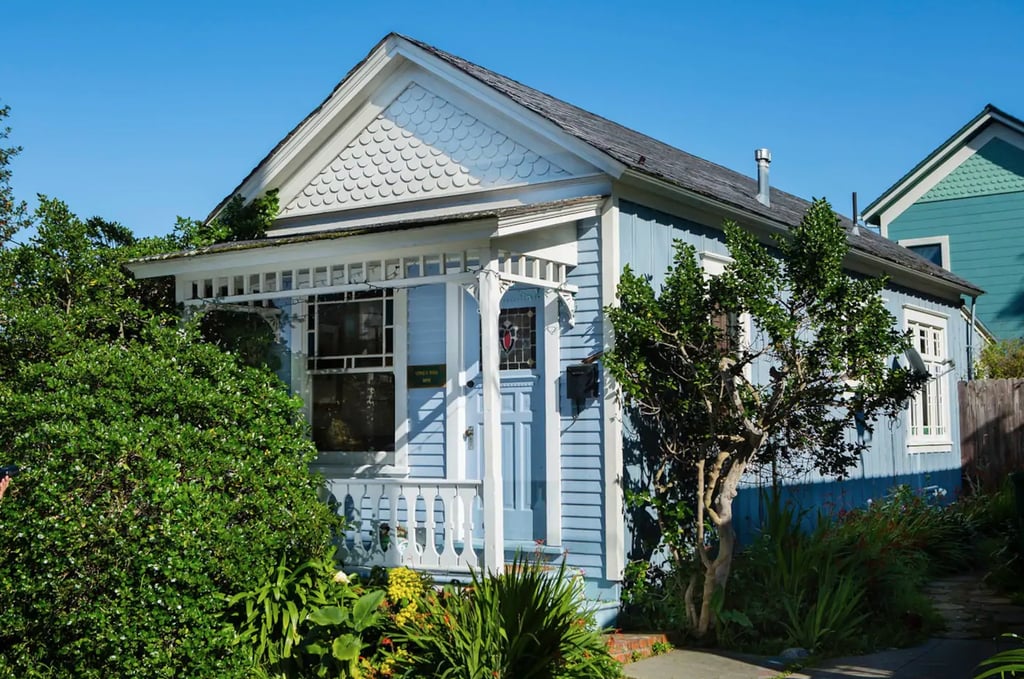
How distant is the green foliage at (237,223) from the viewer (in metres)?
11.4

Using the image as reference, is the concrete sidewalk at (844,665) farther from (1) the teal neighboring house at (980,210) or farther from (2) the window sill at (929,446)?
(1) the teal neighboring house at (980,210)

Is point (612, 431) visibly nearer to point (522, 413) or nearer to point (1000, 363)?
point (522, 413)

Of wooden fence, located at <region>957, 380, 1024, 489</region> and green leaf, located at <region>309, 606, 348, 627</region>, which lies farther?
wooden fence, located at <region>957, 380, 1024, 489</region>

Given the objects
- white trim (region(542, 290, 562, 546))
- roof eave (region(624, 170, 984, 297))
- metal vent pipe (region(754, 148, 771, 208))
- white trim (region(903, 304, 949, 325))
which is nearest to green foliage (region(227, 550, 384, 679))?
white trim (region(542, 290, 562, 546))

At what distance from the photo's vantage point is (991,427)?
690 inches

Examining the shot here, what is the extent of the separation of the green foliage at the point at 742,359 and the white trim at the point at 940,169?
1537 cm

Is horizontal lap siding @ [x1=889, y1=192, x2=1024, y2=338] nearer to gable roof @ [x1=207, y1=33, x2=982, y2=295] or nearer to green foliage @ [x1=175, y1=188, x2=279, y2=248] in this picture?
gable roof @ [x1=207, y1=33, x2=982, y2=295]

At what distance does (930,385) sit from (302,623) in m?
12.3

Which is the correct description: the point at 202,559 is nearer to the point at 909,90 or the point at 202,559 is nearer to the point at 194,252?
the point at 194,252

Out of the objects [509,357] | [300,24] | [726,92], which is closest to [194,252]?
[300,24]

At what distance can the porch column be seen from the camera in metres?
8.11

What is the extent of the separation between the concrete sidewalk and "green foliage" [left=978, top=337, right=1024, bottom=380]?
12978 mm

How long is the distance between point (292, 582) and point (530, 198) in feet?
13.5

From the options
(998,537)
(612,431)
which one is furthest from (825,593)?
(998,537)
